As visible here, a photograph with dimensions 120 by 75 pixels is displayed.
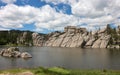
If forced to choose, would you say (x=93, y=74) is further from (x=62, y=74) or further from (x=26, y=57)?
(x=26, y=57)

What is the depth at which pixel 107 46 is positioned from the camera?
198 metres

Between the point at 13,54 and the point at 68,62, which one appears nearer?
the point at 68,62

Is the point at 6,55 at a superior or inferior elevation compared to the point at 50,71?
inferior

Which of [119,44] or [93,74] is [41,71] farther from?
[119,44]

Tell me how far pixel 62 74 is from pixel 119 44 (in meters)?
182

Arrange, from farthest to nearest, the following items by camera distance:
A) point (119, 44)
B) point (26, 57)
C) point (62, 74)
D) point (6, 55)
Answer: point (119, 44) → point (6, 55) → point (26, 57) → point (62, 74)

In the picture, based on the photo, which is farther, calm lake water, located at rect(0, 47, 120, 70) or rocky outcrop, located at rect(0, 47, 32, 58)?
rocky outcrop, located at rect(0, 47, 32, 58)

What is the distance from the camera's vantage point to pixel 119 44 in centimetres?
19712

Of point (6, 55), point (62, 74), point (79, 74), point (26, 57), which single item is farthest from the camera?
point (6, 55)

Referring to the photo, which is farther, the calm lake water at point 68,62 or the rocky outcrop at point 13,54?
the rocky outcrop at point 13,54

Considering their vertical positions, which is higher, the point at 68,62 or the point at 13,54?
the point at 68,62

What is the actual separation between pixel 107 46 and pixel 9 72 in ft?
586

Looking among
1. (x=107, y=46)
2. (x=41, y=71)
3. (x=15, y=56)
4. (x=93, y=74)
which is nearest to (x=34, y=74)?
(x=41, y=71)

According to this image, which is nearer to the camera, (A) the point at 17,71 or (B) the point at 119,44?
(A) the point at 17,71
